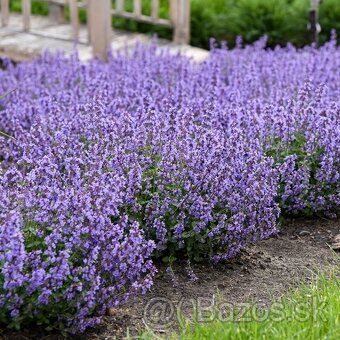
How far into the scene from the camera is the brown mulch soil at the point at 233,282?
11.6ft

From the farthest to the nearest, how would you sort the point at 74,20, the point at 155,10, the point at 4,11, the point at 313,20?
the point at 4,11 → the point at 155,10 → the point at 74,20 → the point at 313,20

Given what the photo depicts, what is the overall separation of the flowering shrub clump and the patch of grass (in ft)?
1.12

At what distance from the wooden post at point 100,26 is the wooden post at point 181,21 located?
114 cm

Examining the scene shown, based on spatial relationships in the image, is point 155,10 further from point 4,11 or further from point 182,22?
point 4,11

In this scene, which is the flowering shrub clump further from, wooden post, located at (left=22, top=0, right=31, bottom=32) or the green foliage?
the green foliage

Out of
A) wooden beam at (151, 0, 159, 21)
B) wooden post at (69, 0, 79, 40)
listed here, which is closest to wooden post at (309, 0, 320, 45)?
wooden beam at (151, 0, 159, 21)

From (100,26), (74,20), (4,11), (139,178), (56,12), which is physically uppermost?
(139,178)

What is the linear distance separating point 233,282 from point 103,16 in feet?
13.5

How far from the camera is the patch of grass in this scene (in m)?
3.19

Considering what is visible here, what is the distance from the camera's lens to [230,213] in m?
4.11

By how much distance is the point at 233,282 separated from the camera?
3955 mm

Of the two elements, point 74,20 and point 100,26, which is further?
point 74,20

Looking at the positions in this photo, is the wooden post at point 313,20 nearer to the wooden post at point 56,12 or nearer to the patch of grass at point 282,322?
the wooden post at point 56,12

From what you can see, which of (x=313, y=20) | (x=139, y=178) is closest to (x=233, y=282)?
(x=139, y=178)
